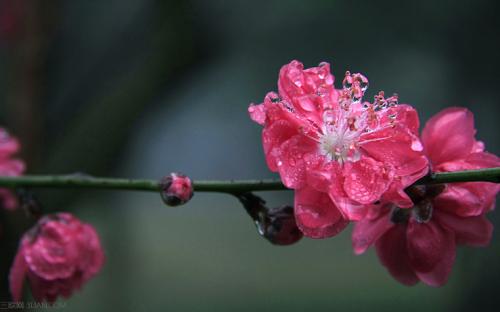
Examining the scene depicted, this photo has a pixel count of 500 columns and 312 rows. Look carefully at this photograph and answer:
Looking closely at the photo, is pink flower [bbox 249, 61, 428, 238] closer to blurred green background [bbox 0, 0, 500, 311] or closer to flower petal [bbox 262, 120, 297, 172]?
flower petal [bbox 262, 120, 297, 172]

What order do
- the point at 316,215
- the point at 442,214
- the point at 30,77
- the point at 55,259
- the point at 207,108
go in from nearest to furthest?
the point at 316,215 < the point at 442,214 < the point at 55,259 < the point at 30,77 < the point at 207,108

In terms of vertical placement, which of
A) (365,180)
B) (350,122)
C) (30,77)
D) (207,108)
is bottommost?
(365,180)

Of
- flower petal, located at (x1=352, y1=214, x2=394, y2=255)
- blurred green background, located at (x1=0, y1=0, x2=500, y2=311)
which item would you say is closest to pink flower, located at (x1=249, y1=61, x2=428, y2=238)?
flower petal, located at (x1=352, y1=214, x2=394, y2=255)

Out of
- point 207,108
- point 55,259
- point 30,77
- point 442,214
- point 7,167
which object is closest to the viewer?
point 442,214

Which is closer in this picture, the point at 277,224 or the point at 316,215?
the point at 316,215

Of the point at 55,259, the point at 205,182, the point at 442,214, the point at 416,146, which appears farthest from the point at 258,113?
the point at 55,259

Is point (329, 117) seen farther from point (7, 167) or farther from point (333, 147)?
point (7, 167)

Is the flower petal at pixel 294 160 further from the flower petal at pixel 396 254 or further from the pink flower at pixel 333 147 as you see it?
the flower petal at pixel 396 254
